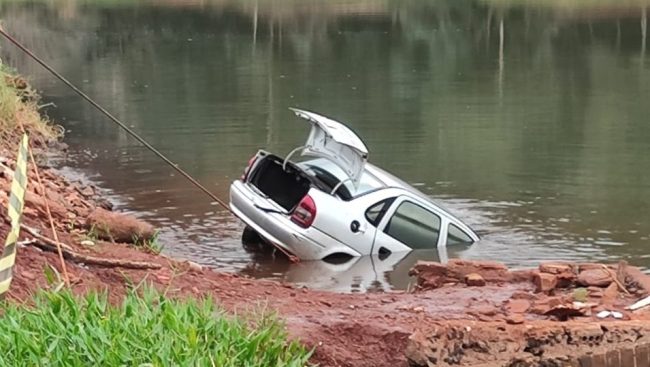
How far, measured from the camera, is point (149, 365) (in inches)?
213

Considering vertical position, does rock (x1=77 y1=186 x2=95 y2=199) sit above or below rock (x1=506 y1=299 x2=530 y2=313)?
below

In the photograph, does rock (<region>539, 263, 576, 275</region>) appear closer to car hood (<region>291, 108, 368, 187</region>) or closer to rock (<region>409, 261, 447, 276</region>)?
rock (<region>409, 261, 447, 276</region>)

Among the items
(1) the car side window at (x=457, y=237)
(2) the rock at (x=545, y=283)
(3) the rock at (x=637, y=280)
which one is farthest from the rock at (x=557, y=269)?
(1) the car side window at (x=457, y=237)

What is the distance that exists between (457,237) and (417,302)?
5.56 metres

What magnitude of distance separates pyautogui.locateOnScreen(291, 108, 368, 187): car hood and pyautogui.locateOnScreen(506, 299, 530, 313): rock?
5327 mm

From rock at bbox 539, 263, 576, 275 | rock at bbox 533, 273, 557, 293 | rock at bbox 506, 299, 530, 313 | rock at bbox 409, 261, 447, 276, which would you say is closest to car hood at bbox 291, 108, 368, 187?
rock at bbox 409, 261, 447, 276

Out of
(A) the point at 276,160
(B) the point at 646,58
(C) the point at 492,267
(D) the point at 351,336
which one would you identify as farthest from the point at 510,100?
(D) the point at 351,336

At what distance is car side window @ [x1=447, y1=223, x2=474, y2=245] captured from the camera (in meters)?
15.1

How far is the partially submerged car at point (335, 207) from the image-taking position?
45.7ft

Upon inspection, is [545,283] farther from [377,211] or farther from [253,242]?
[253,242]

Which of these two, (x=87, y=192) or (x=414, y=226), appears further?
(x=87, y=192)

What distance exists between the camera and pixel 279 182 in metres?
15.2

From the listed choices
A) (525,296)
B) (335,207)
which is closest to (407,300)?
(525,296)

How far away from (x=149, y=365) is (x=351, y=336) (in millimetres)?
1910
